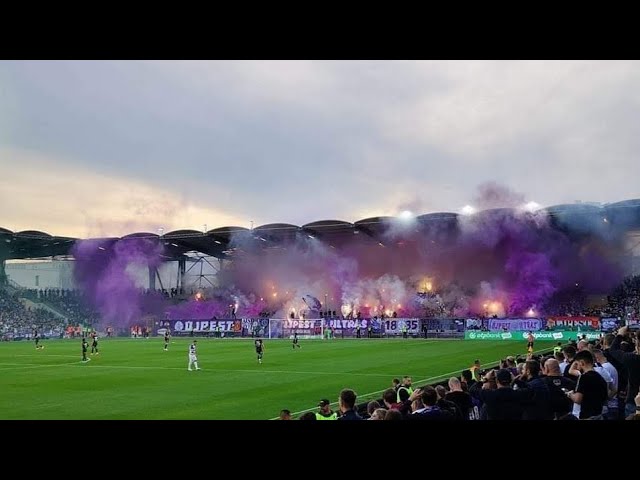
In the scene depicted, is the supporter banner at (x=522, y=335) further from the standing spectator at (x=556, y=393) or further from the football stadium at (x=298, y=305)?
the standing spectator at (x=556, y=393)

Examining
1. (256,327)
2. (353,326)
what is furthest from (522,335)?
(256,327)

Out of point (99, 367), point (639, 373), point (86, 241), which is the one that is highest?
point (86, 241)

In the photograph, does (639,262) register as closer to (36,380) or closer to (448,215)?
(448,215)

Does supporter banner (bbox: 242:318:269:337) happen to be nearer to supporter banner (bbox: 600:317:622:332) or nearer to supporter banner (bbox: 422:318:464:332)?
supporter banner (bbox: 422:318:464:332)

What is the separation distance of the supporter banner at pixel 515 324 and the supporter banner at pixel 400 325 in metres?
6.60

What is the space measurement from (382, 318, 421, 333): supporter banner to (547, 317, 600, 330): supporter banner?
11460 mm

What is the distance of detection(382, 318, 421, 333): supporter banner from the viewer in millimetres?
55812

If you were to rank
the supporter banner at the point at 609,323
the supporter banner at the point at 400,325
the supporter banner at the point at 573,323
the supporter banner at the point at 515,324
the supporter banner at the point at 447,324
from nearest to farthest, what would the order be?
the supporter banner at the point at 609,323 < the supporter banner at the point at 573,323 < the supporter banner at the point at 515,324 < the supporter banner at the point at 447,324 < the supporter banner at the point at 400,325

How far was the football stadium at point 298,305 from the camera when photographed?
24.0 m

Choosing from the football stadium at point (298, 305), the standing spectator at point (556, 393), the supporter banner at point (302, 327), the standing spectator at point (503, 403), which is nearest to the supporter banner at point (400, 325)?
the football stadium at point (298, 305)

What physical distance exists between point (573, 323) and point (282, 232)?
32.1 meters
